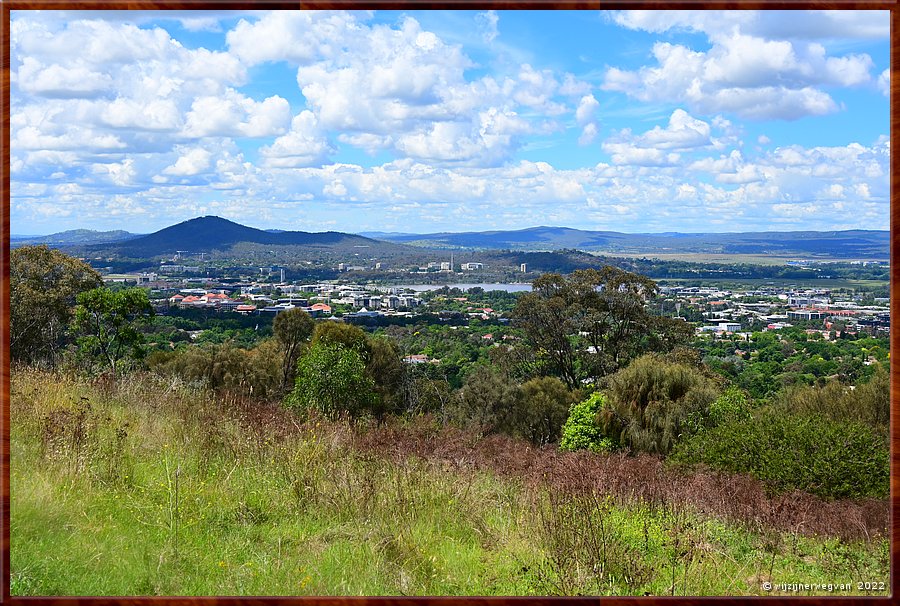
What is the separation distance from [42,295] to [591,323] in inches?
531

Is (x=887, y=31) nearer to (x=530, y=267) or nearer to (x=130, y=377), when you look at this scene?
(x=130, y=377)

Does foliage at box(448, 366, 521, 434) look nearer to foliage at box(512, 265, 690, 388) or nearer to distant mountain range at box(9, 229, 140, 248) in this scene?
foliage at box(512, 265, 690, 388)

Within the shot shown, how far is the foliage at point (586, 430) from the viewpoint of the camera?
37.4ft

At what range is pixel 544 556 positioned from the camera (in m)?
3.13

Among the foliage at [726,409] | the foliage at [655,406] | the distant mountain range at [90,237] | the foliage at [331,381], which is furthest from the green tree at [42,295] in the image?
the foliage at [726,409]

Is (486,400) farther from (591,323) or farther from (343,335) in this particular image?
(591,323)

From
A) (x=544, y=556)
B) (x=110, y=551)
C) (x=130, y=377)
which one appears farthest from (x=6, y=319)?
(x=130, y=377)

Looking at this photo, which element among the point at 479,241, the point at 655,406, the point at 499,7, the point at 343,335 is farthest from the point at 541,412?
the point at 499,7

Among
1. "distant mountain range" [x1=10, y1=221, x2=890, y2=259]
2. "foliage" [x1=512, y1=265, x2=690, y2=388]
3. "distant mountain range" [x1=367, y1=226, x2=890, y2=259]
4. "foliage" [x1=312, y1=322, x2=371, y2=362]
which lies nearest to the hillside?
"distant mountain range" [x1=10, y1=221, x2=890, y2=259]

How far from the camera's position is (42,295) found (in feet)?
43.1

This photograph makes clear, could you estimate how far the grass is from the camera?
2998 mm

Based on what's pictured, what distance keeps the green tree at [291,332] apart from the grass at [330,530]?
41.0ft

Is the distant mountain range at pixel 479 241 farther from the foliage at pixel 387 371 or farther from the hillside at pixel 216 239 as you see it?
the foliage at pixel 387 371

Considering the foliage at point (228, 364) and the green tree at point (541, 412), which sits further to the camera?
the green tree at point (541, 412)
